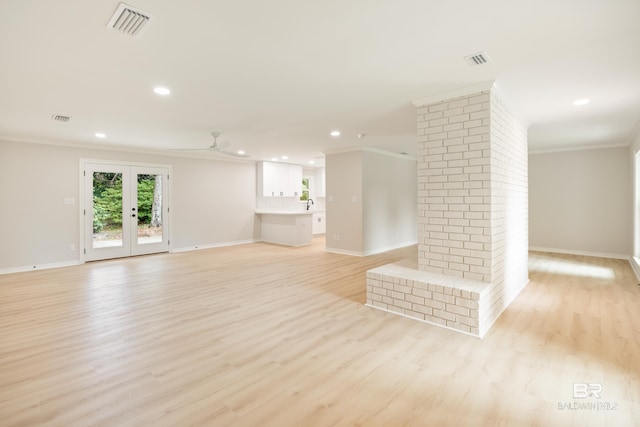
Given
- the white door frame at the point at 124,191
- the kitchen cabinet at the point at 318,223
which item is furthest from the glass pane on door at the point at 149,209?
the kitchen cabinet at the point at 318,223

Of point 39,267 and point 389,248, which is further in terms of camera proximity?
point 389,248

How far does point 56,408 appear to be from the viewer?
73.3 inches

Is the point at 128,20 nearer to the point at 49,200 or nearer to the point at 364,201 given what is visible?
the point at 364,201

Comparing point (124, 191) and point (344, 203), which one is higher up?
point (124, 191)

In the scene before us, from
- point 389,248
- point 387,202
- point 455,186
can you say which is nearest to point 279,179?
point 387,202

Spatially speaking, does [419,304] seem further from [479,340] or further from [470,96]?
[470,96]

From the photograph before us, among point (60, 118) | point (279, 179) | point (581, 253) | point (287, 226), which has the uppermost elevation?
point (60, 118)

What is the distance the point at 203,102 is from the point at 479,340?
12.7 feet

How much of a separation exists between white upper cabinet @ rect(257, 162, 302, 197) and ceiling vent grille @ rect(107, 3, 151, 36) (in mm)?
6873

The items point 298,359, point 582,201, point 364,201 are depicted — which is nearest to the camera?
point 298,359

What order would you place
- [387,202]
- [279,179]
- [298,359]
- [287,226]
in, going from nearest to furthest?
1. [298,359]
2. [387,202]
3. [287,226]
4. [279,179]

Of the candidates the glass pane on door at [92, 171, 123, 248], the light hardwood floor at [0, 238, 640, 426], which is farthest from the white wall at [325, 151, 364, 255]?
the glass pane on door at [92, 171, 123, 248]

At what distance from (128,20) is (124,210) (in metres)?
5.82

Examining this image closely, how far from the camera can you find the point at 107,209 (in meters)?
6.51
